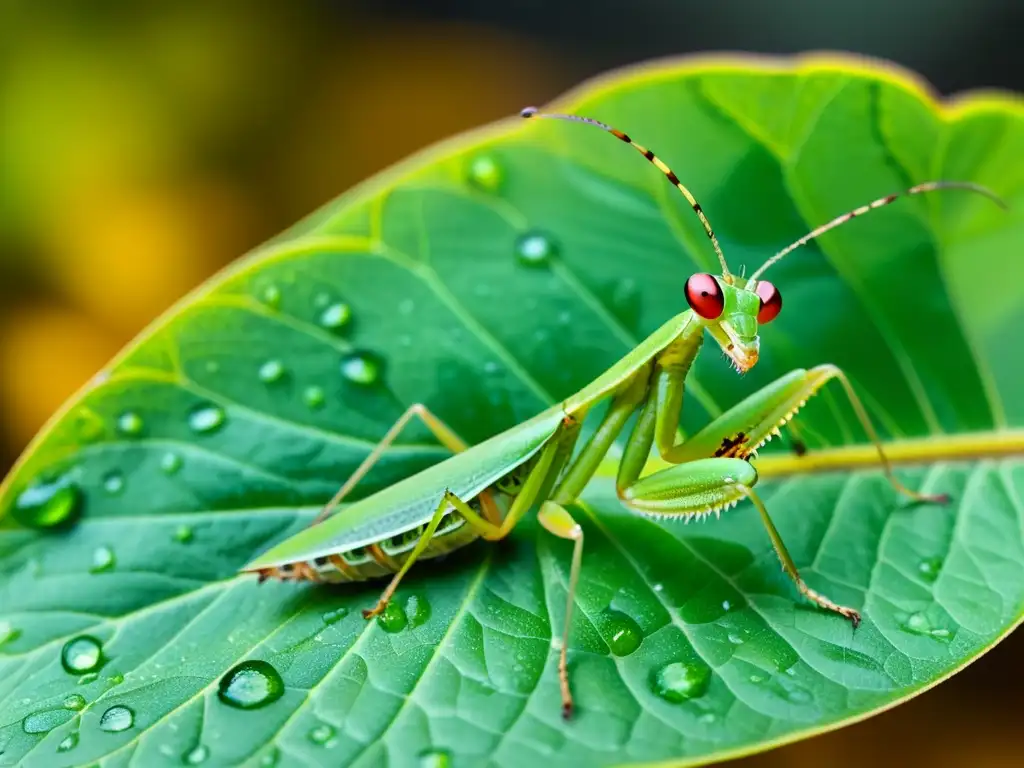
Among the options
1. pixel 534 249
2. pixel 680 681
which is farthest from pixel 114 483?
pixel 680 681

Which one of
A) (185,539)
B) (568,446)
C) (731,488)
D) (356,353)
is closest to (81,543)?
(185,539)

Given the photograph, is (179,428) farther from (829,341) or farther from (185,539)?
(829,341)

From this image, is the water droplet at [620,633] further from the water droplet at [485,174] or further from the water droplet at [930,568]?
the water droplet at [485,174]

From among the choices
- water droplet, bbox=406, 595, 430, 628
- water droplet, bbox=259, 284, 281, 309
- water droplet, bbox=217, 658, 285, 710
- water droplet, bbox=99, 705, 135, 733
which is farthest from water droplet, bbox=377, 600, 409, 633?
water droplet, bbox=259, 284, 281, 309

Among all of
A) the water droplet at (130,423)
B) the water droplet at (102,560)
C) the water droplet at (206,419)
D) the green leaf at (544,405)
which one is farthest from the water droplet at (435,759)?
the water droplet at (130,423)

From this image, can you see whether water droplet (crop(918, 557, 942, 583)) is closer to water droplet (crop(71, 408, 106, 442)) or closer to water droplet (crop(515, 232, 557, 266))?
water droplet (crop(515, 232, 557, 266))
